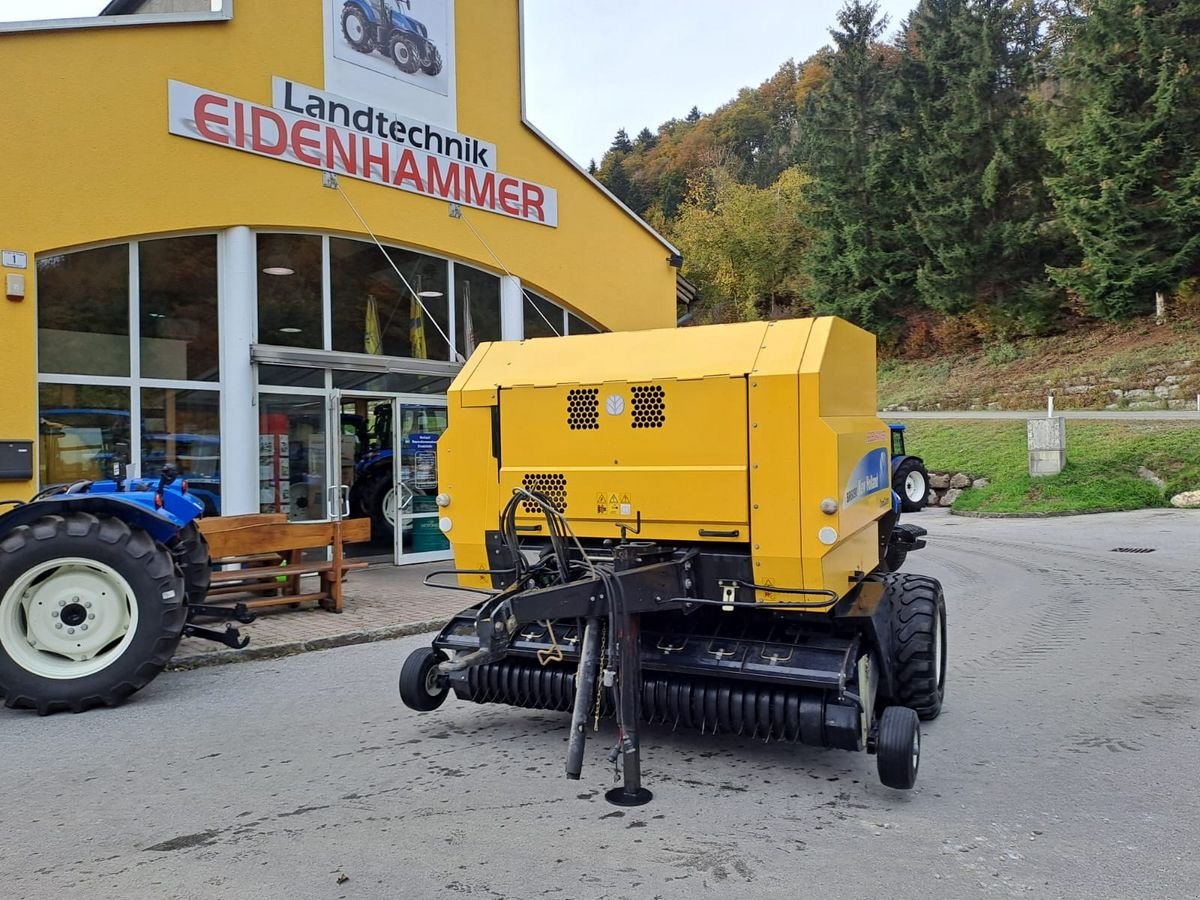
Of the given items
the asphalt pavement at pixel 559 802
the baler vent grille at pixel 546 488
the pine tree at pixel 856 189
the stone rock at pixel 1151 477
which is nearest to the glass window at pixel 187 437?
the asphalt pavement at pixel 559 802

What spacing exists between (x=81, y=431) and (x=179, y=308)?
5.77 feet

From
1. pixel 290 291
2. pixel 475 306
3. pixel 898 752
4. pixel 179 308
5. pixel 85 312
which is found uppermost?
pixel 475 306

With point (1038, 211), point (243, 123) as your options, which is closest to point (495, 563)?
point (243, 123)

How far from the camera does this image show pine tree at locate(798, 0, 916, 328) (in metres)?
39.5

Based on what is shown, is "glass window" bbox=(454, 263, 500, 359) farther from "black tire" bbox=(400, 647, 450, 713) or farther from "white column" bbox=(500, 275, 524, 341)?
"black tire" bbox=(400, 647, 450, 713)

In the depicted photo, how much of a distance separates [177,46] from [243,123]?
968mm

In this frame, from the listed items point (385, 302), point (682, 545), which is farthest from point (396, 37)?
point (682, 545)

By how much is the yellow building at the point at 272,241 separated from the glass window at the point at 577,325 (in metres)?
0.24

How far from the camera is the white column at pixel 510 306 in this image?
515 inches

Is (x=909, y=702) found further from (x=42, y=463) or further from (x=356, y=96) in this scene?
(x=356, y=96)

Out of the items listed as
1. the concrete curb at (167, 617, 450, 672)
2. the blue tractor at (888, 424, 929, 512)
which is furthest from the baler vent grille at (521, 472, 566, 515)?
the blue tractor at (888, 424, 929, 512)

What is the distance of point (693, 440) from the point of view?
4215 mm

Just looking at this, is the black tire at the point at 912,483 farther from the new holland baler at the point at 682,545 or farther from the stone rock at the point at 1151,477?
the new holland baler at the point at 682,545

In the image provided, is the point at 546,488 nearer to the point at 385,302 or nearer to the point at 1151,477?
the point at 385,302
